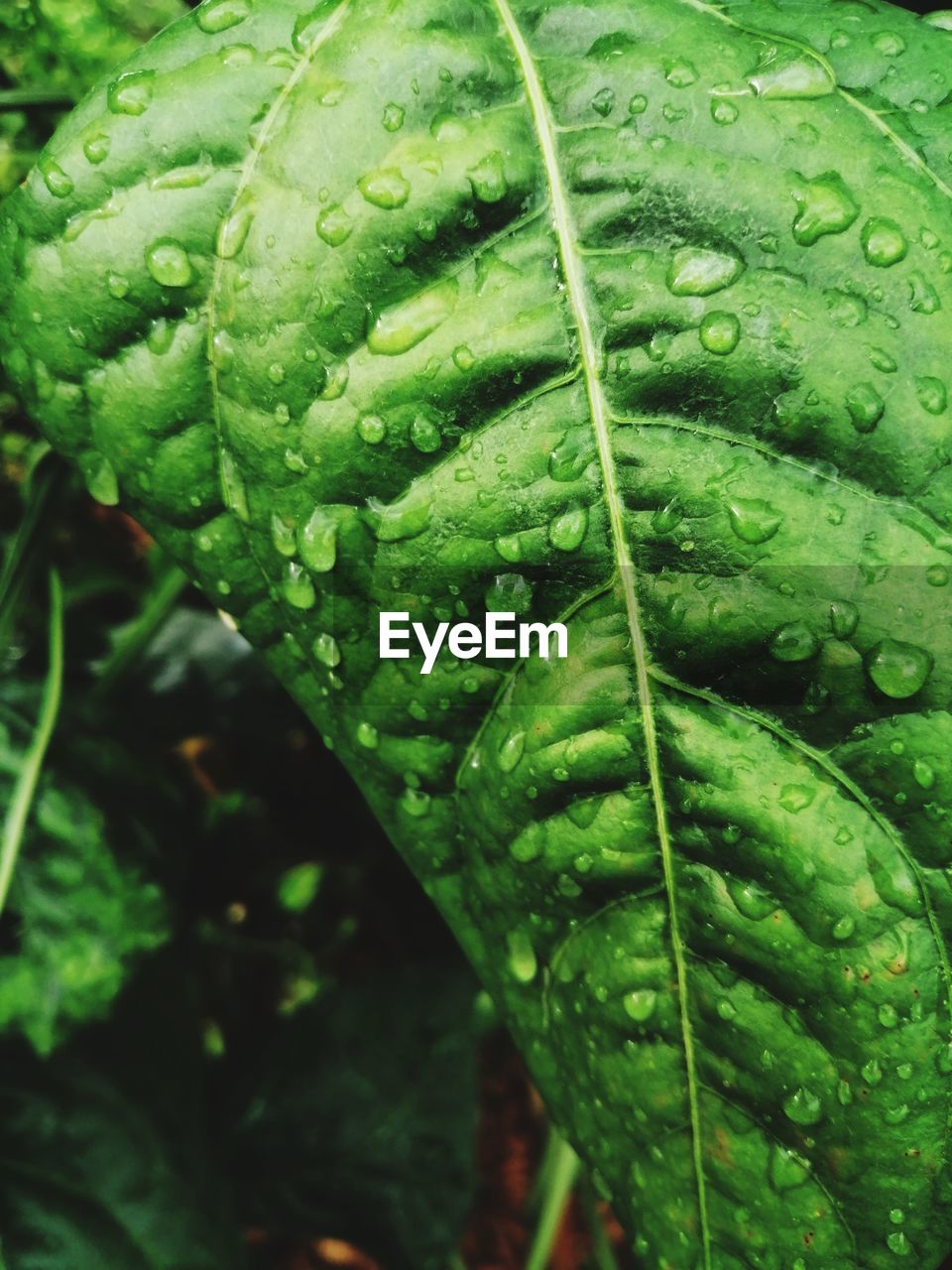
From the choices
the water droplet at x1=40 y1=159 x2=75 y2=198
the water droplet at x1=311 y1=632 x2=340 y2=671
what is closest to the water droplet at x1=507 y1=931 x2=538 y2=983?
the water droplet at x1=311 y1=632 x2=340 y2=671

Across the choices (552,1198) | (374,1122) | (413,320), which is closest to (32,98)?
(413,320)

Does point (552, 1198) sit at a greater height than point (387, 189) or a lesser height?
lesser

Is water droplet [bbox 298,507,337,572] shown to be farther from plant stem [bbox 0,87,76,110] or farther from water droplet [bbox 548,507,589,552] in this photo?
plant stem [bbox 0,87,76,110]

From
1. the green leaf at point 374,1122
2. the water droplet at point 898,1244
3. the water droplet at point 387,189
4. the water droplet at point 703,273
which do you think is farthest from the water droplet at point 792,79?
the green leaf at point 374,1122

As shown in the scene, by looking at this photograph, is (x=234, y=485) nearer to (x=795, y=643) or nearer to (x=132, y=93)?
(x=132, y=93)

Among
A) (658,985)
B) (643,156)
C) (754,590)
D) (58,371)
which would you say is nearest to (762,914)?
(658,985)

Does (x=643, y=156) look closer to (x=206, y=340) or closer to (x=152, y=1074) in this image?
(x=206, y=340)
